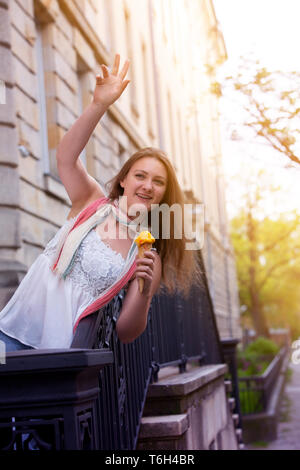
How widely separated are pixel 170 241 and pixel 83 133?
846mm

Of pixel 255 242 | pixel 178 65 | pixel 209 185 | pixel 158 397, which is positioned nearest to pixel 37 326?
pixel 158 397

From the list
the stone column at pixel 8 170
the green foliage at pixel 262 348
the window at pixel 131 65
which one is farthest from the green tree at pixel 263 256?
the stone column at pixel 8 170

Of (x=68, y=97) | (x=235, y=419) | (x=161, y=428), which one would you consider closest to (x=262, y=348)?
(x=235, y=419)

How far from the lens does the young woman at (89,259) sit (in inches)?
126

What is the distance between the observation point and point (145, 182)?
11.9 ft

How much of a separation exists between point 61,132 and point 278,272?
153ft

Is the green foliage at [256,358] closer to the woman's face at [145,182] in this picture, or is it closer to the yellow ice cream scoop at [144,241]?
the woman's face at [145,182]

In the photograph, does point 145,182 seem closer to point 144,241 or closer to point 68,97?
point 144,241

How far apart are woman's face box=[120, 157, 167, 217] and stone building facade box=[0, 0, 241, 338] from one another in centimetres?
404

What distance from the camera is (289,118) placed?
709 centimetres

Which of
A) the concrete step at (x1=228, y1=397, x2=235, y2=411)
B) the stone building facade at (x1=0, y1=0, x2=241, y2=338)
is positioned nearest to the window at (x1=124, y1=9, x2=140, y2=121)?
the stone building facade at (x1=0, y1=0, x2=241, y2=338)

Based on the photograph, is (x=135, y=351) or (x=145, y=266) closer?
(x=145, y=266)

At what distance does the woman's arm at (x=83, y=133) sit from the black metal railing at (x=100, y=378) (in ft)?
2.09

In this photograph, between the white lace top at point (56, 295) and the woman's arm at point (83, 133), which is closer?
the white lace top at point (56, 295)
